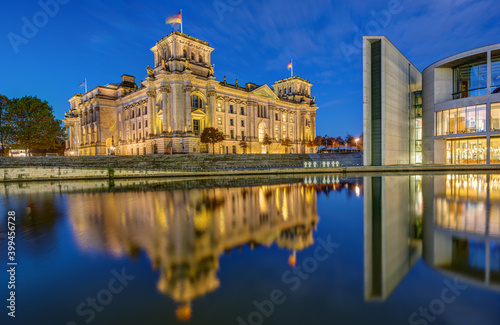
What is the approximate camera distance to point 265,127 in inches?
2820

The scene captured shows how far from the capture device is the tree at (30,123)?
45.4 meters

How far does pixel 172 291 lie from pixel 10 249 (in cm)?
586

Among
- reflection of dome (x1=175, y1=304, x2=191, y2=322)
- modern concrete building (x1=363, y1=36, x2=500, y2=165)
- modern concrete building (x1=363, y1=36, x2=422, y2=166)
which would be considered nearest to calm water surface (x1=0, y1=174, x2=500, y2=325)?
reflection of dome (x1=175, y1=304, x2=191, y2=322)

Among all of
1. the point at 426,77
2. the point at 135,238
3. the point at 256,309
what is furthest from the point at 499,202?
the point at 426,77

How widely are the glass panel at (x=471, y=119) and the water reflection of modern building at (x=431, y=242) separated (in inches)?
1455

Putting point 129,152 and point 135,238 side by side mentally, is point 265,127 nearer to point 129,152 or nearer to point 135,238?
point 129,152

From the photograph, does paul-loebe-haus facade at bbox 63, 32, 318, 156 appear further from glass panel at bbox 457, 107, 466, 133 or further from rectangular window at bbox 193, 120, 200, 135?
glass panel at bbox 457, 107, 466, 133

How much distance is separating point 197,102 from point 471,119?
50661mm

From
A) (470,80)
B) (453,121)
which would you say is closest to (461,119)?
(453,121)

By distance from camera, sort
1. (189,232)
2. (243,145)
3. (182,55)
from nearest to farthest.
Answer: (189,232) → (182,55) → (243,145)

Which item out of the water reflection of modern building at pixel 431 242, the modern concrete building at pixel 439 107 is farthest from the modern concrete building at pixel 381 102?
the water reflection of modern building at pixel 431 242

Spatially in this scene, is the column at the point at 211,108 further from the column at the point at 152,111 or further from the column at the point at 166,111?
the column at the point at 152,111

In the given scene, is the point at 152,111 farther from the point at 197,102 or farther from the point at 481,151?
the point at 481,151

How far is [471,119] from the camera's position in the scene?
38.9 metres
